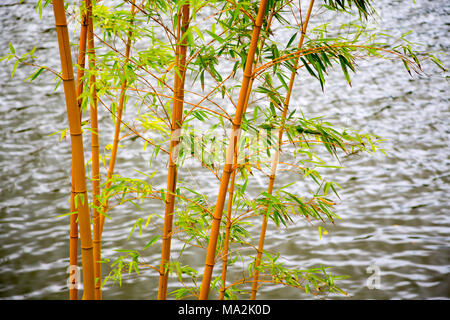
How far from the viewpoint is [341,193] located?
373 cm

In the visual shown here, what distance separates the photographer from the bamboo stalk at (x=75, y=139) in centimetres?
128

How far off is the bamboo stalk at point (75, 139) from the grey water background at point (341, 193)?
1040 mm

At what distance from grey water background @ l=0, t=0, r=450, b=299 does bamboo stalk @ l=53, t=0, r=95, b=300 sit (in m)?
1.04

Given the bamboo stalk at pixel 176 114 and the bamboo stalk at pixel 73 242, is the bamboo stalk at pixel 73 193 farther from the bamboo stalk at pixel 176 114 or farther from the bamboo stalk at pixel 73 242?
the bamboo stalk at pixel 176 114

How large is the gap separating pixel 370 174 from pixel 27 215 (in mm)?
2996

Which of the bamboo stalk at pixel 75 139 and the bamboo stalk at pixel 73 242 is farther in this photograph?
the bamboo stalk at pixel 73 242

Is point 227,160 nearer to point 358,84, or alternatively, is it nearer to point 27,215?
point 27,215

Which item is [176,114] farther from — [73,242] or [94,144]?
[73,242]

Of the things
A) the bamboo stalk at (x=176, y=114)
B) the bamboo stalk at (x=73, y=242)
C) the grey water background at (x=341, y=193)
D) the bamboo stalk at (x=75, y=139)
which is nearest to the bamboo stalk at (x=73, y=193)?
the bamboo stalk at (x=73, y=242)

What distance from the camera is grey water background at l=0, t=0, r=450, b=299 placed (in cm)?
299

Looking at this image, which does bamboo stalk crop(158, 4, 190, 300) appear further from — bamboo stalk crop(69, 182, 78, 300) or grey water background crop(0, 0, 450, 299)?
grey water background crop(0, 0, 450, 299)

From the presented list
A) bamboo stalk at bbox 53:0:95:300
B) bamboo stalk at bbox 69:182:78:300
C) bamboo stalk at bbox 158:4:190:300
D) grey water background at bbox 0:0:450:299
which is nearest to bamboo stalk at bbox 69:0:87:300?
bamboo stalk at bbox 69:182:78:300

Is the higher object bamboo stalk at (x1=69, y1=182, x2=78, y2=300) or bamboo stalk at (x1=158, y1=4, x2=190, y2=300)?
bamboo stalk at (x1=158, y1=4, x2=190, y2=300)
